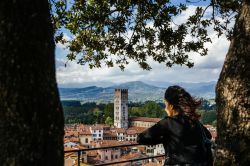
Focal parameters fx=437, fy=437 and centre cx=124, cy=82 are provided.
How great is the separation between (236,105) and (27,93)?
1681mm

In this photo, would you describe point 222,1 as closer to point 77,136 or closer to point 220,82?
point 220,82

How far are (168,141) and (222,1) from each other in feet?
20.5

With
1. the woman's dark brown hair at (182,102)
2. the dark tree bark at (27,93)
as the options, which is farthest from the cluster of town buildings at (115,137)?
the dark tree bark at (27,93)

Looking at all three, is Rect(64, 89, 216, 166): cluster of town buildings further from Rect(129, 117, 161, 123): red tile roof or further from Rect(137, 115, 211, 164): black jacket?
Rect(137, 115, 211, 164): black jacket

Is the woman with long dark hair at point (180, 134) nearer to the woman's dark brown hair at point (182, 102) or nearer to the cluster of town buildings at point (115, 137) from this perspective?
the woman's dark brown hair at point (182, 102)

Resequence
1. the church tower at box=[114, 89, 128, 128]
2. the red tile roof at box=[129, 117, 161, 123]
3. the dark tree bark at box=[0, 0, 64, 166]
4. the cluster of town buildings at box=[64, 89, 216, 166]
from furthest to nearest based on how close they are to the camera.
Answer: the church tower at box=[114, 89, 128, 128] < the red tile roof at box=[129, 117, 161, 123] < the cluster of town buildings at box=[64, 89, 216, 166] < the dark tree bark at box=[0, 0, 64, 166]

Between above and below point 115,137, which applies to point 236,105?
above

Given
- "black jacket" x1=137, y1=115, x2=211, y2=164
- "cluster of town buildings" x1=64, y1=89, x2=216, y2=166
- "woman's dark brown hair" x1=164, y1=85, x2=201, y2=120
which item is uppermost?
"woman's dark brown hair" x1=164, y1=85, x2=201, y2=120

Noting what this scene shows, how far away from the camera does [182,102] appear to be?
345 centimetres

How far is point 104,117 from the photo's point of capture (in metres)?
172

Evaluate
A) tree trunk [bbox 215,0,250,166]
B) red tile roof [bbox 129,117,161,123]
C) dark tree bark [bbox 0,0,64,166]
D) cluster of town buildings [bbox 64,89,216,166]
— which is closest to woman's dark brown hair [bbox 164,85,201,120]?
tree trunk [bbox 215,0,250,166]

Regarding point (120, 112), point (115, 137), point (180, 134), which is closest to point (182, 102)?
point (180, 134)

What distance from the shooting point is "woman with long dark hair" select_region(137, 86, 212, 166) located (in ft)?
11.0

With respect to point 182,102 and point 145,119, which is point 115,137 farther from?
point 182,102
